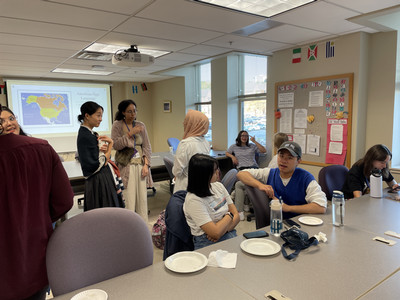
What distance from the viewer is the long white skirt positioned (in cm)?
305

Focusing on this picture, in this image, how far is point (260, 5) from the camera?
7.93 feet

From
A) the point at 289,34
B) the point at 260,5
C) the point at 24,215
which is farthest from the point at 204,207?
the point at 289,34

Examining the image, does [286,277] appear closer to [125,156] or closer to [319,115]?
[125,156]

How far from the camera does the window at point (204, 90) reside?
245 inches

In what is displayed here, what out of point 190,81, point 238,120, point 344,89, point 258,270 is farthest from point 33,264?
point 190,81

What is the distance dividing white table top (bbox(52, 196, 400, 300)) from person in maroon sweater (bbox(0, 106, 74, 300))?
0.24 meters

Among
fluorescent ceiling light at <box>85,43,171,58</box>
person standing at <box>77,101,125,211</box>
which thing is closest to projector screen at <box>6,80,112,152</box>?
fluorescent ceiling light at <box>85,43,171,58</box>

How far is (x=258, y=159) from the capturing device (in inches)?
181

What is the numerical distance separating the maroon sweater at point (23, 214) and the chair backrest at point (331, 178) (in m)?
2.28

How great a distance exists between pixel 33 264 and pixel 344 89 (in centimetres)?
342

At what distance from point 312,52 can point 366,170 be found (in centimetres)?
186

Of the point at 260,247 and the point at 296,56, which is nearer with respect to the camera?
the point at 260,247

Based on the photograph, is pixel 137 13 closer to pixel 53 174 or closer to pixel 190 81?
pixel 53 174

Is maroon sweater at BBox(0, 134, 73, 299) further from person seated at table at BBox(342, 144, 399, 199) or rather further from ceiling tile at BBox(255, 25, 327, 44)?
ceiling tile at BBox(255, 25, 327, 44)
